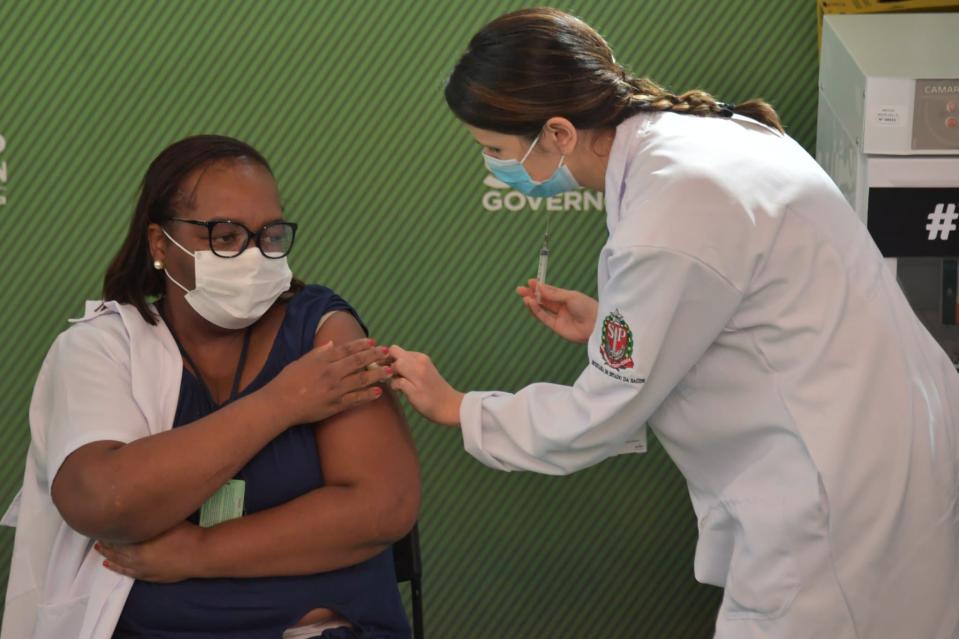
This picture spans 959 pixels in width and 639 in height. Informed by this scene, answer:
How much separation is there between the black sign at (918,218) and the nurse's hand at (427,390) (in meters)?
1.03

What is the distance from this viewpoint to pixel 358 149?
2.90 meters

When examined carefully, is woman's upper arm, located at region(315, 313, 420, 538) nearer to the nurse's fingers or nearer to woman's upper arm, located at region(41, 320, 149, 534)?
woman's upper arm, located at region(41, 320, 149, 534)

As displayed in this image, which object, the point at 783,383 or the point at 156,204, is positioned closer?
the point at 783,383

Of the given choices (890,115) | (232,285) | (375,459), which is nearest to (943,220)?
(890,115)

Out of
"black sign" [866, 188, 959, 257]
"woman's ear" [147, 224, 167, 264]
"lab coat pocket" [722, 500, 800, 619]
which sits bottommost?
"woman's ear" [147, 224, 167, 264]

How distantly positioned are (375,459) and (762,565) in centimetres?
56

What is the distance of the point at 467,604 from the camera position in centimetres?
308

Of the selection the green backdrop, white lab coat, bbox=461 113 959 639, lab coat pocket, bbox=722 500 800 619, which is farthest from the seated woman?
the green backdrop

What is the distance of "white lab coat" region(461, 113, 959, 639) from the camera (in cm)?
148

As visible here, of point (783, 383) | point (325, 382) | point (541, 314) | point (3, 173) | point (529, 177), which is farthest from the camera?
point (3, 173)

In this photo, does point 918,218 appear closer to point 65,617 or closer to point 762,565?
point 762,565

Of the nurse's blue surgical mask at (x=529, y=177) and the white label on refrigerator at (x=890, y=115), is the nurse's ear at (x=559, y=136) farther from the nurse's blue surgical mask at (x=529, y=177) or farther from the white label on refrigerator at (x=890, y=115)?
the white label on refrigerator at (x=890, y=115)

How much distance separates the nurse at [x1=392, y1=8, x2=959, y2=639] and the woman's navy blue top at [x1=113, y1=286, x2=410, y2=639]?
0.27 meters

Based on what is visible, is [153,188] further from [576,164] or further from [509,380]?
→ [509,380]
